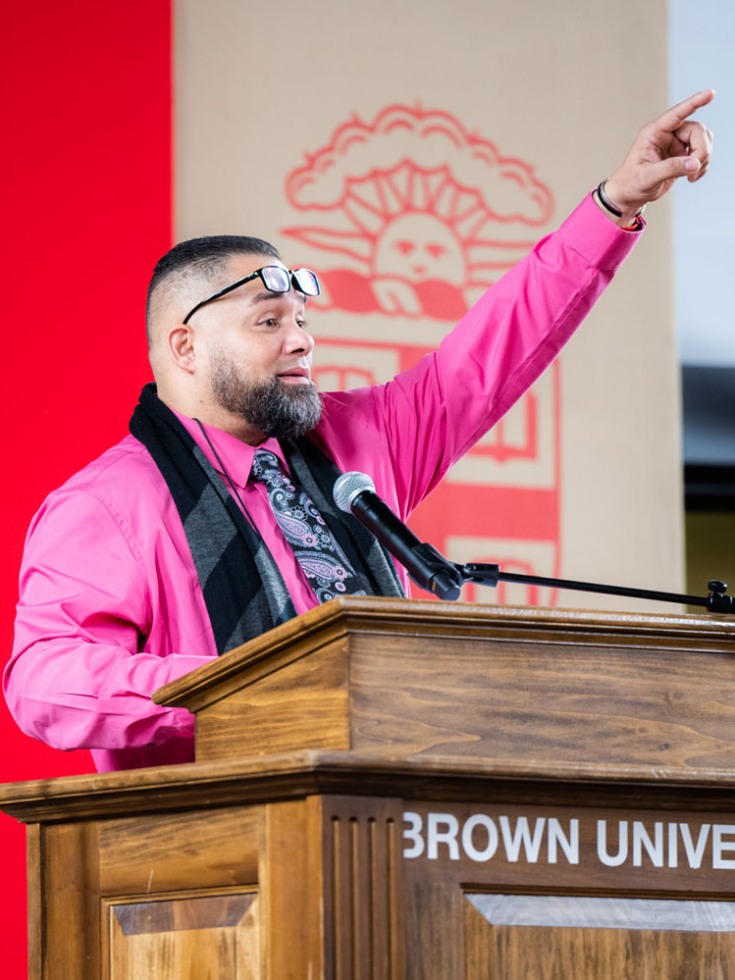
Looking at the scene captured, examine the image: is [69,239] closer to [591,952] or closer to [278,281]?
[278,281]

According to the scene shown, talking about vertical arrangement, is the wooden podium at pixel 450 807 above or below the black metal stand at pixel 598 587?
below

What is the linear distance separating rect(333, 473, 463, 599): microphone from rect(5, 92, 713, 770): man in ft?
0.78

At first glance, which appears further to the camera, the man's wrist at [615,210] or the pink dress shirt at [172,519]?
the man's wrist at [615,210]

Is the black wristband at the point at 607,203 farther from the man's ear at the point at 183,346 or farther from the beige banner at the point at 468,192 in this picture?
the beige banner at the point at 468,192

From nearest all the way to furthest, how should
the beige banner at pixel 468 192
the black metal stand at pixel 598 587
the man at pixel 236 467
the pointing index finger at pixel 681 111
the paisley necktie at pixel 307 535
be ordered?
the black metal stand at pixel 598 587 < the man at pixel 236 467 < the pointing index finger at pixel 681 111 < the paisley necktie at pixel 307 535 < the beige banner at pixel 468 192

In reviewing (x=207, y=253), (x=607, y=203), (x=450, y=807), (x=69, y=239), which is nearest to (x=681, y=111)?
(x=607, y=203)

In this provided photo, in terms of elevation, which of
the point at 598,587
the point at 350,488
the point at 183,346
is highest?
the point at 183,346

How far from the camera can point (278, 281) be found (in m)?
2.24

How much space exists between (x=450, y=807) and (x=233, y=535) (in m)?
0.78

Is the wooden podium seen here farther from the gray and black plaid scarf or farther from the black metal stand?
the gray and black plaid scarf

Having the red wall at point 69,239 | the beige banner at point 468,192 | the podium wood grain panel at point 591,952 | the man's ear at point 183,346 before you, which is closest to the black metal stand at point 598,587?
the podium wood grain panel at point 591,952

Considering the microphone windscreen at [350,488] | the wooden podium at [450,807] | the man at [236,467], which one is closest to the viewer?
the wooden podium at [450,807]

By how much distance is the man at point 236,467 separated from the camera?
1758 mm

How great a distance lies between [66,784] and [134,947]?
169mm
